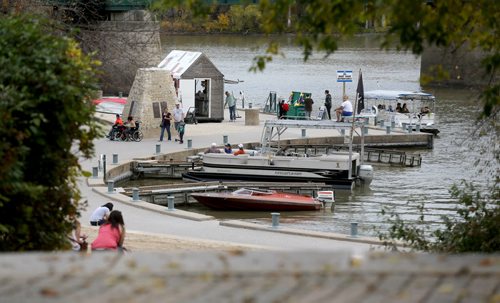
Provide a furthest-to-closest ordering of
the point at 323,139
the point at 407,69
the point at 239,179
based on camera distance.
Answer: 1. the point at 407,69
2. the point at 323,139
3. the point at 239,179

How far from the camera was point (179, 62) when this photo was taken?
158 ft

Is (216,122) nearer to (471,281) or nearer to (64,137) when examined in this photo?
(64,137)

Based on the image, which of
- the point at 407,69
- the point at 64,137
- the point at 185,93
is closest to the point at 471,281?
the point at 64,137

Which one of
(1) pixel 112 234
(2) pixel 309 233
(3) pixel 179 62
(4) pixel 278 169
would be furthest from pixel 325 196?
(1) pixel 112 234

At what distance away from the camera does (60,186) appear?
12.7 m

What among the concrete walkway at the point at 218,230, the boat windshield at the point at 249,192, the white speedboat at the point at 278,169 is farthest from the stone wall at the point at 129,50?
the boat windshield at the point at 249,192

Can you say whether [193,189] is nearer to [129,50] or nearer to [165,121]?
[165,121]

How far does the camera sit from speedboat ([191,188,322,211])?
31828 mm

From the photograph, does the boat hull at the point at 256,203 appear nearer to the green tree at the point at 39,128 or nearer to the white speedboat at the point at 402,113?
the white speedboat at the point at 402,113

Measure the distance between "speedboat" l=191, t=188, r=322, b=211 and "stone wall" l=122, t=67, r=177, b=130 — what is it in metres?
9.97

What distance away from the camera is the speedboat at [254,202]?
3183 centimetres

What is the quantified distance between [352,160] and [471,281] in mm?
29694

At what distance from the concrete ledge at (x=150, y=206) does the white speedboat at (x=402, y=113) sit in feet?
73.3

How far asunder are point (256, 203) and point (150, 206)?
5.06 metres
